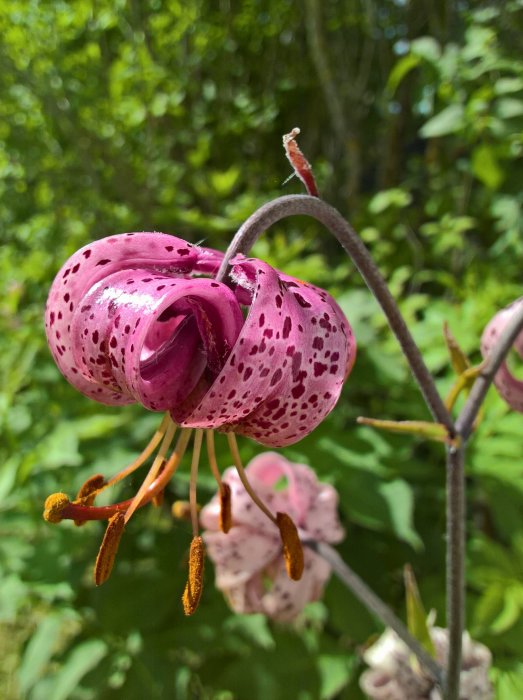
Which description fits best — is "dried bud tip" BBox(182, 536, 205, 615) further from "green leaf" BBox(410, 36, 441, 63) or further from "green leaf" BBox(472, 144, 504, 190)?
"green leaf" BBox(410, 36, 441, 63)

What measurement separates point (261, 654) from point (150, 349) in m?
1.00

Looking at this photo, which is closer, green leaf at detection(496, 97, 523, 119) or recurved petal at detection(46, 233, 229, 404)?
recurved petal at detection(46, 233, 229, 404)

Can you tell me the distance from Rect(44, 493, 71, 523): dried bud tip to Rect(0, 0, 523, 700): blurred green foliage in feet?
1.95

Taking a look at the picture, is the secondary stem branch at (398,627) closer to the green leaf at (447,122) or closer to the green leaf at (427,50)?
the green leaf at (447,122)

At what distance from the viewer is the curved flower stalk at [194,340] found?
51cm

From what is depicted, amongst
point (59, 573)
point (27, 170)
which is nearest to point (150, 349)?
point (59, 573)

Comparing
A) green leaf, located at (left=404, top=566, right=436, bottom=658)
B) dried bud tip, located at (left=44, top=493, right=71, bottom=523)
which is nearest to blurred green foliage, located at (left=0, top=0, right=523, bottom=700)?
green leaf, located at (left=404, top=566, right=436, bottom=658)

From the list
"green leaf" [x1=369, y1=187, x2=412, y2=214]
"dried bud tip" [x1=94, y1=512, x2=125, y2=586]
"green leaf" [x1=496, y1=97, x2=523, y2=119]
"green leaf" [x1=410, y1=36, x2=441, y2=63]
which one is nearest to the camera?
"dried bud tip" [x1=94, y1=512, x2=125, y2=586]

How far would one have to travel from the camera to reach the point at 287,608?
1047 millimetres

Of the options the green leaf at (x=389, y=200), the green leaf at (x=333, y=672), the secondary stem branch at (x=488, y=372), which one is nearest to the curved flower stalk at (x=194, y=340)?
the secondary stem branch at (x=488, y=372)

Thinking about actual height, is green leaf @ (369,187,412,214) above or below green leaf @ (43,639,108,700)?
above

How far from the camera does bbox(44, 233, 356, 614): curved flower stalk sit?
0.51m

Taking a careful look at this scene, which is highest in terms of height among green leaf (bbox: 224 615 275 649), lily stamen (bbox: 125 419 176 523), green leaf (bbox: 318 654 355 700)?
lily stamen (bbox: 125 419 176 523)

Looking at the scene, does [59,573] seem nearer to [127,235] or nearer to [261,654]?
[261,654]
